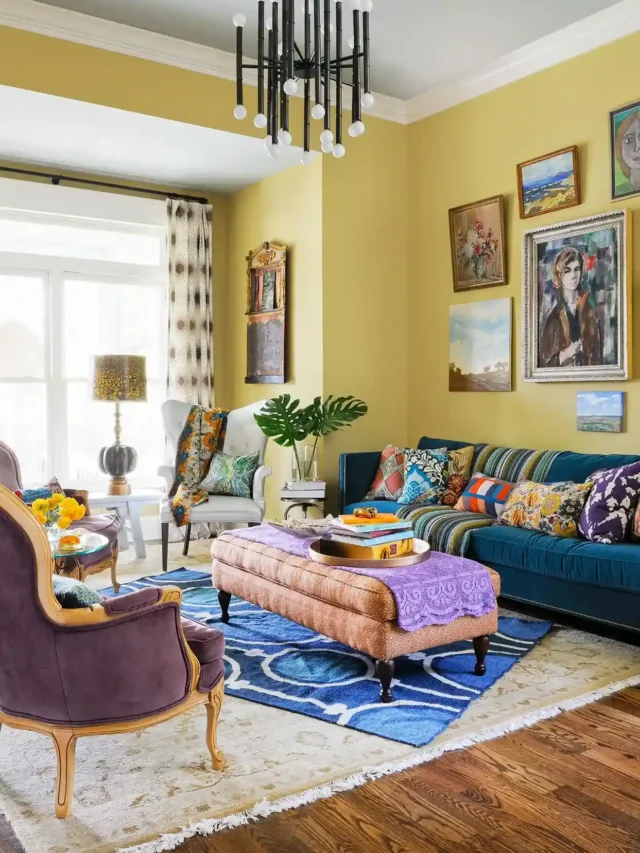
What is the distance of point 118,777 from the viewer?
2.52m

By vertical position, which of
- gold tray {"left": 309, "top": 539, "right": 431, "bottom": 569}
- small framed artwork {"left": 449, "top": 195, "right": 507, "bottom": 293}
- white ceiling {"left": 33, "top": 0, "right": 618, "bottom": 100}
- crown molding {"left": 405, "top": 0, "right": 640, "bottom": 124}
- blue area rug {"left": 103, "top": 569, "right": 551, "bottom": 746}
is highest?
white ceiling {"left": 33, "top": 0, "right": 618, "bottom": 100}

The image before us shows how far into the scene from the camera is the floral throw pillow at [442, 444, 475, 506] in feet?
16.5

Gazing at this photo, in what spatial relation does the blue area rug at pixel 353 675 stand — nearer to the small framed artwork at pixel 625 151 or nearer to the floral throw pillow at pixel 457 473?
the floral throw pillow at pixel 457 473

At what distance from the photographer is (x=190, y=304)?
257 inches

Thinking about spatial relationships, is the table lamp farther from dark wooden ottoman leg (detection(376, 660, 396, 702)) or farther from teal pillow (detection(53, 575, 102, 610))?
teal pillow (detection(53, 575, 102, 610))

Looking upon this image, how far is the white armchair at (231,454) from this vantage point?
5.37m

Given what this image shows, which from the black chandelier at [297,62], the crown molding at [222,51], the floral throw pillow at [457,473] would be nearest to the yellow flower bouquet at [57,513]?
the black chandelier at [297,62]

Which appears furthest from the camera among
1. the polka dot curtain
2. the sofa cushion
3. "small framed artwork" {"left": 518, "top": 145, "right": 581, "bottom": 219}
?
the polka dot curtain

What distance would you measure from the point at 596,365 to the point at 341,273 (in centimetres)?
200

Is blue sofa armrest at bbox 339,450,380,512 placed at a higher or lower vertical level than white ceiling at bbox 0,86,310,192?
lower

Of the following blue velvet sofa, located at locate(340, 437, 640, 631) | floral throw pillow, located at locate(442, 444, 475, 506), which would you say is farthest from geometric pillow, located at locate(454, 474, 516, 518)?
blue velvet sofa, located at locate(340, 437, 640, 631)

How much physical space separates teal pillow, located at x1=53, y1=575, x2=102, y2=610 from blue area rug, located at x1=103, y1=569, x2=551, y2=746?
1072 millimetres

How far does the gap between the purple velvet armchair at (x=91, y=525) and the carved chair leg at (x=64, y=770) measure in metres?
1.90

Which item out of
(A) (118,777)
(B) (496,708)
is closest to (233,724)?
(A) (118,777)
